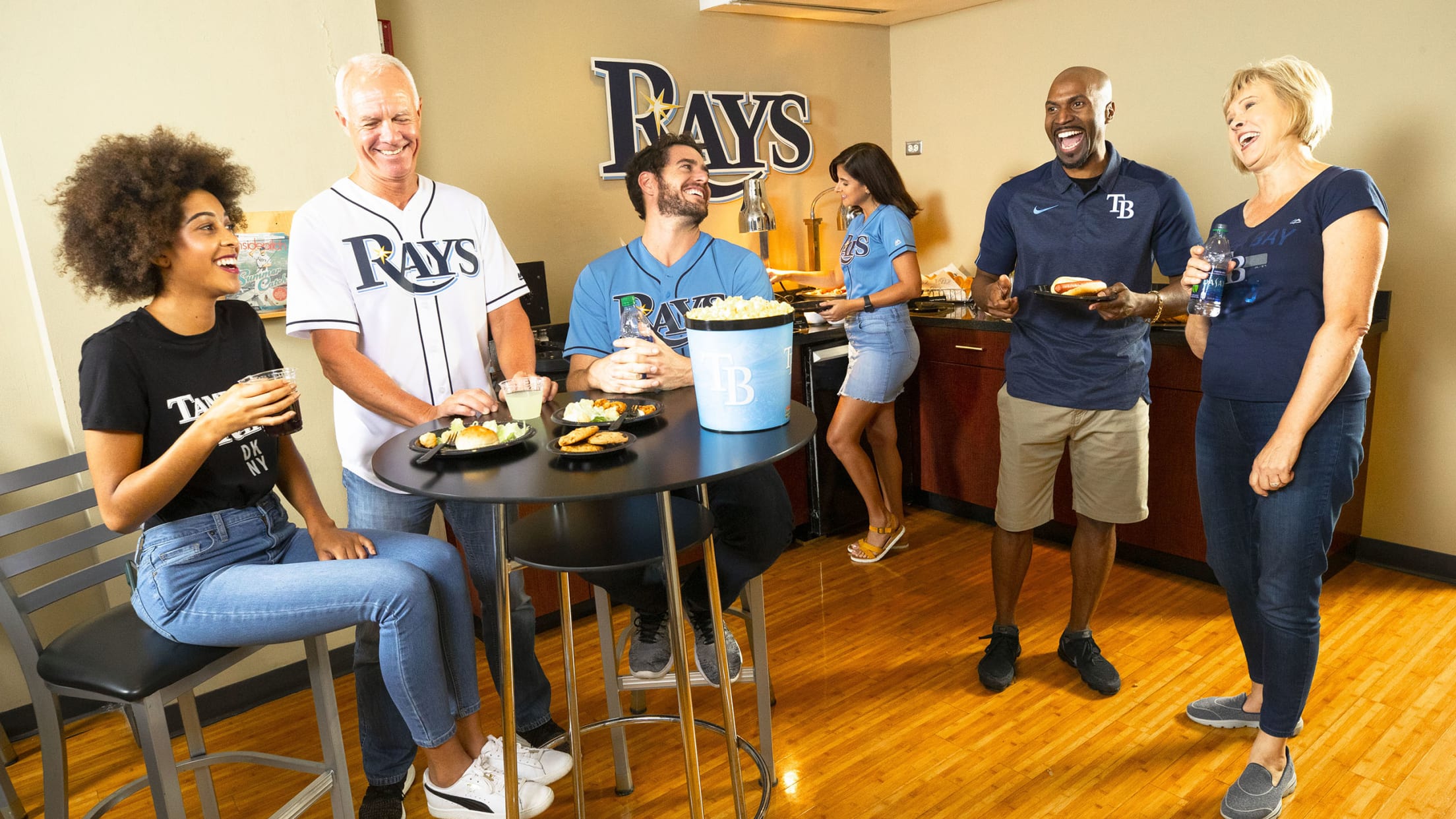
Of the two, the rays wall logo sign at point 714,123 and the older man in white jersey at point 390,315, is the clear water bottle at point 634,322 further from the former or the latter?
the rays wall logo sign at point 714,123

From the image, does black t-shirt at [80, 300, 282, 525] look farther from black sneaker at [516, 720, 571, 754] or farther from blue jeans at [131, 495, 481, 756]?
black sneaker at [516, 720, 571, 754]

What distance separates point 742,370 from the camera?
5.05ft

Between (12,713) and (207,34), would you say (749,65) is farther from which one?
(12,713)

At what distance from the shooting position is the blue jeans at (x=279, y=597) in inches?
64.2

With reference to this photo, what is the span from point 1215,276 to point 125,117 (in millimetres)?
2691

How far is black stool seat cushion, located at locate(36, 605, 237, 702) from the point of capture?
157 centimetres

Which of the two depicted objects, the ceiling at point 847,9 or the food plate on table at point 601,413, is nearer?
the food plate on table at point 601,413

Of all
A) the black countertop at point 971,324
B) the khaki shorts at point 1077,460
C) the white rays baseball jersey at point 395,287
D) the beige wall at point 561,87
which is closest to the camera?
the white rays baseball jersey at point 395,287

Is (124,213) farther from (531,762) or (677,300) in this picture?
(531,762)

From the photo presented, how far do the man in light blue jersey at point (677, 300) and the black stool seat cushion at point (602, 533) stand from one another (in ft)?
0.66

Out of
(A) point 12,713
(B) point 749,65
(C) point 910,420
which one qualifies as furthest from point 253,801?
(B) point 749,65

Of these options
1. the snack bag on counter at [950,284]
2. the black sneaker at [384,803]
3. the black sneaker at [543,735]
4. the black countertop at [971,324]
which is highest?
the snack bag on counter at [950,284]

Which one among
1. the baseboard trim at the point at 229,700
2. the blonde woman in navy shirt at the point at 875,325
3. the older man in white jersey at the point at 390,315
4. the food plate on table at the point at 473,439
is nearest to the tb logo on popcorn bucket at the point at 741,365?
the food plate on table at the point at 473,439

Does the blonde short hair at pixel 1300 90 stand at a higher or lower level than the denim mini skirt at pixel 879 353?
higher
